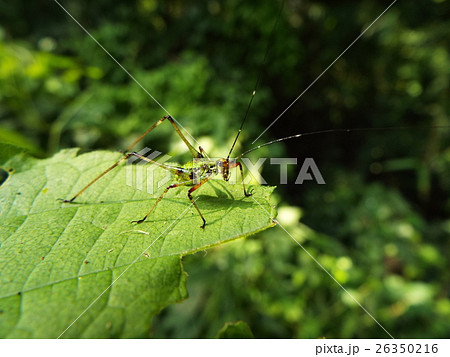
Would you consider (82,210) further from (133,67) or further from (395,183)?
(395,183)

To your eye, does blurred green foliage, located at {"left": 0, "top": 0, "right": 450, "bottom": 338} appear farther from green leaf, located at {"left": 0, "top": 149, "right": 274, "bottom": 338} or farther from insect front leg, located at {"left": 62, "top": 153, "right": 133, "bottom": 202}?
green leaf, located at {"left": 0, "top": 149, "right": 274, "bottom": 338}

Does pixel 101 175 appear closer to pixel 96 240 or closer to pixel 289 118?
pixel 96 240

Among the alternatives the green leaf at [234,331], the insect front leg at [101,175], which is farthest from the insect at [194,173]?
the green leaf at [234,331]

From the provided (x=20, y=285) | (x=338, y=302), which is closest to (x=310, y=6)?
(x=338, y=302)

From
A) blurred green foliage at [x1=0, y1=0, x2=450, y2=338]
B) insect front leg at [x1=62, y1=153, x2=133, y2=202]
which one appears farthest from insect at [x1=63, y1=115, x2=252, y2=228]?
blurred green foliage at [x1=0, y1=0, x2=450, y2=338]

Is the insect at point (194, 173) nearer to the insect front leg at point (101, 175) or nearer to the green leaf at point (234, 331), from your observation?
the insect front leg at point (101, 175)
